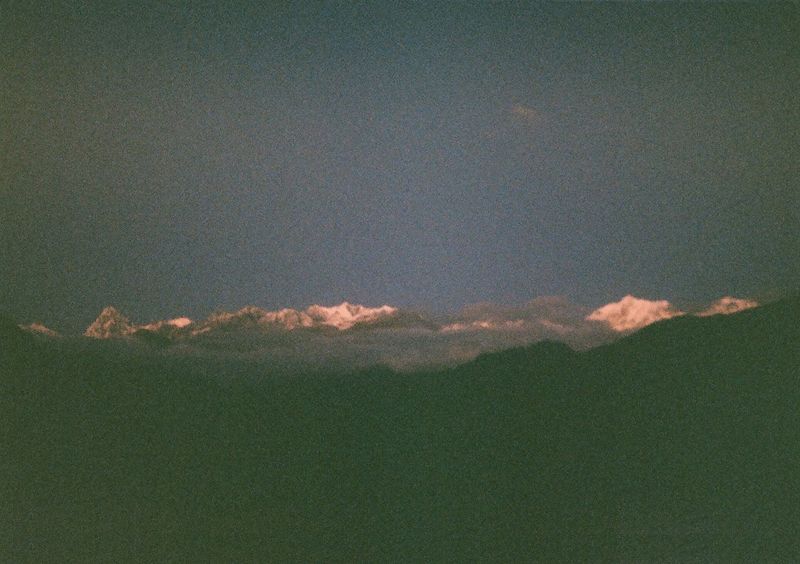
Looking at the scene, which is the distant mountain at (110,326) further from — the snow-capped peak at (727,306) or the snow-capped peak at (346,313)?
the snow-capped peak at (727,306)

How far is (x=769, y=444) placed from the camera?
4023 millimetres

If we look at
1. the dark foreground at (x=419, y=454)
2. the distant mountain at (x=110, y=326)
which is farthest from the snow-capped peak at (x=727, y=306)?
the distant mountain at (x=110, y=326)

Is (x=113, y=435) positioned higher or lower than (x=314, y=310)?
lower

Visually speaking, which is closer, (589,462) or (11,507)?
(11,507)

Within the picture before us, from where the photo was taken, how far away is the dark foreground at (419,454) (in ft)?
12.6

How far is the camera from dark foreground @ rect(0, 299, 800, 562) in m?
3.83

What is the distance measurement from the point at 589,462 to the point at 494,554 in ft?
3.05

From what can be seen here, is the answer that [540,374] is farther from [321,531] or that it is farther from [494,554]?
[321,531]

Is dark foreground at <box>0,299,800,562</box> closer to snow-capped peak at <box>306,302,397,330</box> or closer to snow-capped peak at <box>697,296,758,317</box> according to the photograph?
snow-capped peak at <box>697,296,758,317</box>

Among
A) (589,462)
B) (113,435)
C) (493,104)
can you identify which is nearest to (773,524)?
(589,462)

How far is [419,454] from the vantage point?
3.93 m

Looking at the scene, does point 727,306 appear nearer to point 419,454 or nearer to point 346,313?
point 419,454

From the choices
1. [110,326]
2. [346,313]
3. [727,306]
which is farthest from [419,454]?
[727,306]

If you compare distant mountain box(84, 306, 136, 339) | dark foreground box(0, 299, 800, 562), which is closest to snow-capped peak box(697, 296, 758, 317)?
dark foreground box(0, 299, 800, 562)
